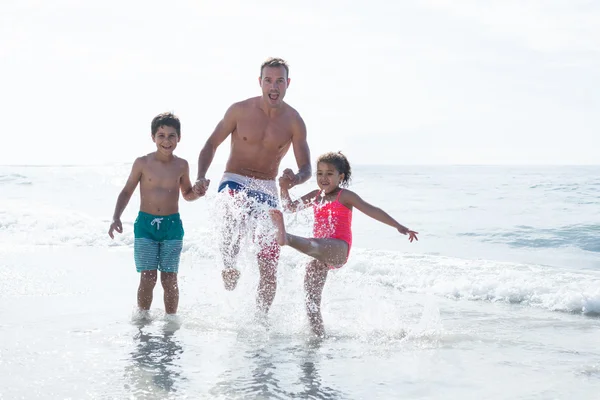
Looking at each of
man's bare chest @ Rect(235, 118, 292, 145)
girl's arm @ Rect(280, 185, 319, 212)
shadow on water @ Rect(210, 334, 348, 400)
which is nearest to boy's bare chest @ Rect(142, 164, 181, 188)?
man's bare chest @ Rect(235, 118, 292, 145)

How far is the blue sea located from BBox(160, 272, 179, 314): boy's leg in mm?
140

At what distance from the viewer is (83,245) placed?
1126 cm

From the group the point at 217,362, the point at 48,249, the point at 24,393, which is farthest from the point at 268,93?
the point at 48,249

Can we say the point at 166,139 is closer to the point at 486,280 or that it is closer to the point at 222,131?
the point at 222,131

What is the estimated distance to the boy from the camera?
17.0 feet

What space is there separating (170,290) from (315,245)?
1392 mm

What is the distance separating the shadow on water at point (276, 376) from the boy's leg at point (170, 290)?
1041 mm

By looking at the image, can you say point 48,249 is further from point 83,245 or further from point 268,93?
point 268,93

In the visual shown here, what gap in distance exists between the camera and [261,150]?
16.8 ft

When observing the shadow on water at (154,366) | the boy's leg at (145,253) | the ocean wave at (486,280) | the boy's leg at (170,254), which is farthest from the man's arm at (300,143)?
the ocean wave at (486,280)

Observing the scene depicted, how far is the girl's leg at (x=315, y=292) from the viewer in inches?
190

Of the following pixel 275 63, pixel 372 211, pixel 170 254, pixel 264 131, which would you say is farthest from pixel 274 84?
pixel 170 254

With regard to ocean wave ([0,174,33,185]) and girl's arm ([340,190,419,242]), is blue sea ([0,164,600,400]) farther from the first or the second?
ocean wave ([0,174,33,185])

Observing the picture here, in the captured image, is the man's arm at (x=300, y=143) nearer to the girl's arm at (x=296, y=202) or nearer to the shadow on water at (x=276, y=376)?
the girl's arm at (x=296, y=202)
